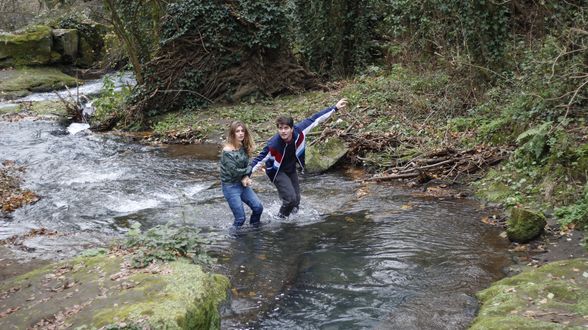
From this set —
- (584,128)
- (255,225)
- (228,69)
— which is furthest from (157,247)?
(228,69)

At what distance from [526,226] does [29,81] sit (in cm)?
2471

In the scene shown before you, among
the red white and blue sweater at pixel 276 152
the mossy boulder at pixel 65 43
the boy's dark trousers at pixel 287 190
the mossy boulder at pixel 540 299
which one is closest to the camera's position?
the mossy boulder at pixel 540 299

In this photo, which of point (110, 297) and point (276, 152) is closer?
point (110, 297)

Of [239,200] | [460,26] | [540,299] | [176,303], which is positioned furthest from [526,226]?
[460,26]

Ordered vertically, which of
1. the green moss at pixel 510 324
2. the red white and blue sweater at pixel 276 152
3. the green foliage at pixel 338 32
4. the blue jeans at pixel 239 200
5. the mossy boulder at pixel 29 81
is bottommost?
the mossy boulder at pixel 29 81

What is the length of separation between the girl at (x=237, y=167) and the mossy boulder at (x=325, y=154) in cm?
360

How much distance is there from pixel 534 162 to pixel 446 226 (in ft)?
6.83

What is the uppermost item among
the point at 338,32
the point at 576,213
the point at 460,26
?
the point at 460,26

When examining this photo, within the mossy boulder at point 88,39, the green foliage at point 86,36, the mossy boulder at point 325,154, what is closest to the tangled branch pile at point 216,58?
the mossy boulder at point 325,154

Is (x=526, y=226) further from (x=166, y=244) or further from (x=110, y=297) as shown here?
(x=110, y=297)

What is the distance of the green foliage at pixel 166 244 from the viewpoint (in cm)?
560

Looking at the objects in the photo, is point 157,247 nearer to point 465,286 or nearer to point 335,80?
point 465,286

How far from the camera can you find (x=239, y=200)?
26.9ft

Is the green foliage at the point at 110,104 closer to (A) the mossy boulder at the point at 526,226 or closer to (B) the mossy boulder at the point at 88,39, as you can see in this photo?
(B) the mossy boulder at the point at 88,39
